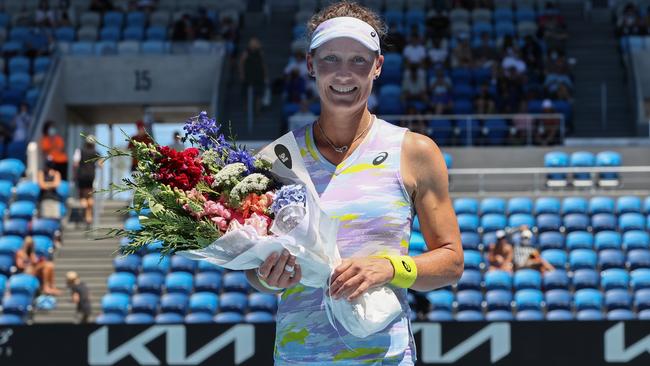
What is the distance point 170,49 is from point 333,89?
19.6 meters

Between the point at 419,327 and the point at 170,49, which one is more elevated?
the point at 170,49

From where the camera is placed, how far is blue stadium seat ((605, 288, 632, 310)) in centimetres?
1431

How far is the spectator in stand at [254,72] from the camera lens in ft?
69.8

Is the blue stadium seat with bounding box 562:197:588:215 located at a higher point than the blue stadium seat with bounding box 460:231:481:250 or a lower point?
higher

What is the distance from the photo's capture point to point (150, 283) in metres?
15.0

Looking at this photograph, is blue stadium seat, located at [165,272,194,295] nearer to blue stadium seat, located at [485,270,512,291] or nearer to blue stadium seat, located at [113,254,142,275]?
blue stadium seat, located at [113,254,142,275]

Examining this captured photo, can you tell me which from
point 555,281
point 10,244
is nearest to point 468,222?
point 555,281

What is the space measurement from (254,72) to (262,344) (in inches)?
425

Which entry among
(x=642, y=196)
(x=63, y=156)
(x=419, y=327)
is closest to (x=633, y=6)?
(x=642, y=196)

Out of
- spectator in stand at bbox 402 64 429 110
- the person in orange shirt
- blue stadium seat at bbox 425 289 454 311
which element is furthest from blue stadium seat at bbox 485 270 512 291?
the person in orange shirt

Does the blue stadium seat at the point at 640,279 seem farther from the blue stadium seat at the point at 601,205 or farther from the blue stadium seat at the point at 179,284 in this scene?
the blue stadium seat at the point at 179,284

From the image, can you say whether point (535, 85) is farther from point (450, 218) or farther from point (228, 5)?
point (450, 218)

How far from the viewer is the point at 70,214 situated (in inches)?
706

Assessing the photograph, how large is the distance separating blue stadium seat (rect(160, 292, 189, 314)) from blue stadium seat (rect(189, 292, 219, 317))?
112 mm
